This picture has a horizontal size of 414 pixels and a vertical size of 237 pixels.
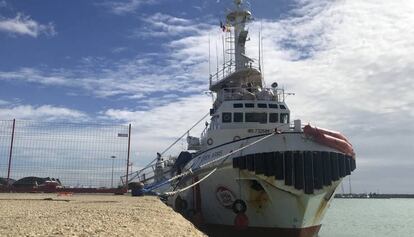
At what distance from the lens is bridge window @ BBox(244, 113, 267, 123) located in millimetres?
25969

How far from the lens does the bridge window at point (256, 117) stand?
25969mm

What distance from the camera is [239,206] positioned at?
2084 cm

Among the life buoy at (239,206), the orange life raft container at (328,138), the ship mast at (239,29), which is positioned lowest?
the life buoy at (239,206)

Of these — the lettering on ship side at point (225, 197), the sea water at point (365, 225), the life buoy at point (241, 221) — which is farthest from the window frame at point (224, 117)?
the sea water at point (365, 225)

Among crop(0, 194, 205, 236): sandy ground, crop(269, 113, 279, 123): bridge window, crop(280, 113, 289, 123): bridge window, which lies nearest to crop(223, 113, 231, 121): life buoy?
crop(269, 113, 279, 123): bridge window

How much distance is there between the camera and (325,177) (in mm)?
19719

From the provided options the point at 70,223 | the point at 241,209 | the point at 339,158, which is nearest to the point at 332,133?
the point at 339,158

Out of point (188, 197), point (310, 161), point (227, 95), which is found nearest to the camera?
point (310, 161)

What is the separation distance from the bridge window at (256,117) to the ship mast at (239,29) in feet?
19.1

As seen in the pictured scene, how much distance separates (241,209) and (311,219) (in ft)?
10.3

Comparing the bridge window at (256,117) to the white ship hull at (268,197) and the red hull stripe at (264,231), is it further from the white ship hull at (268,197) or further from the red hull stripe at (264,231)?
the red hull stripe at (264,231)

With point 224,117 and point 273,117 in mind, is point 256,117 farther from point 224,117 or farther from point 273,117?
point 224,117

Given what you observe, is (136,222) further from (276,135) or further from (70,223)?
(276,135)

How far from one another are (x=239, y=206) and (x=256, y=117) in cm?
669
